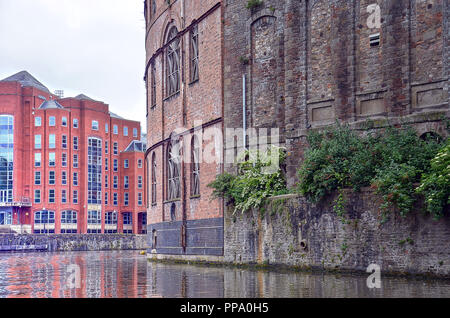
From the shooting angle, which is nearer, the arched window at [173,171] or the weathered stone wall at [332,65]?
the weathered stone wall at [332,65]

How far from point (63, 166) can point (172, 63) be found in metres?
57.8

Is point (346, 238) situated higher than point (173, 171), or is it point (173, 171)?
point (173, 171)

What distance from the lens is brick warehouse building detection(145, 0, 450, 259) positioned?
2055 centimetres

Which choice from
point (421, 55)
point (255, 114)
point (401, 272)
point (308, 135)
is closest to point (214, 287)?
point (401, 272)

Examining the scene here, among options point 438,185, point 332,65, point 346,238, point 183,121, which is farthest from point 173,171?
point 438,185

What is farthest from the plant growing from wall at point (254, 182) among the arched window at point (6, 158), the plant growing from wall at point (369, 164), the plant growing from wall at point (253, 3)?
the arched window at point (6, 158)

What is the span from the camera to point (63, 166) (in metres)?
88.2

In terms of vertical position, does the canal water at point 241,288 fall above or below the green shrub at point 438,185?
below

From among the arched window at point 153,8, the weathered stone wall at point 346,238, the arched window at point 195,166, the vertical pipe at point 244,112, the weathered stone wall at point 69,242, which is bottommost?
the weathered stone wall at point 69,242

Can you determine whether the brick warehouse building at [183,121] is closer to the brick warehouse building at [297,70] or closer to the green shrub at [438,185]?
the brick warehouse building at [297,70]

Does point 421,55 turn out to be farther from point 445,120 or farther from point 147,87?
point 147,87

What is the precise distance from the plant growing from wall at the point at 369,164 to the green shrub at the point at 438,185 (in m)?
0.59

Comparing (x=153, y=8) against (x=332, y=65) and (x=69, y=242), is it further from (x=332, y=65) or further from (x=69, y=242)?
(x=69, y=242)

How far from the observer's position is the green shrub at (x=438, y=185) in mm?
15672
